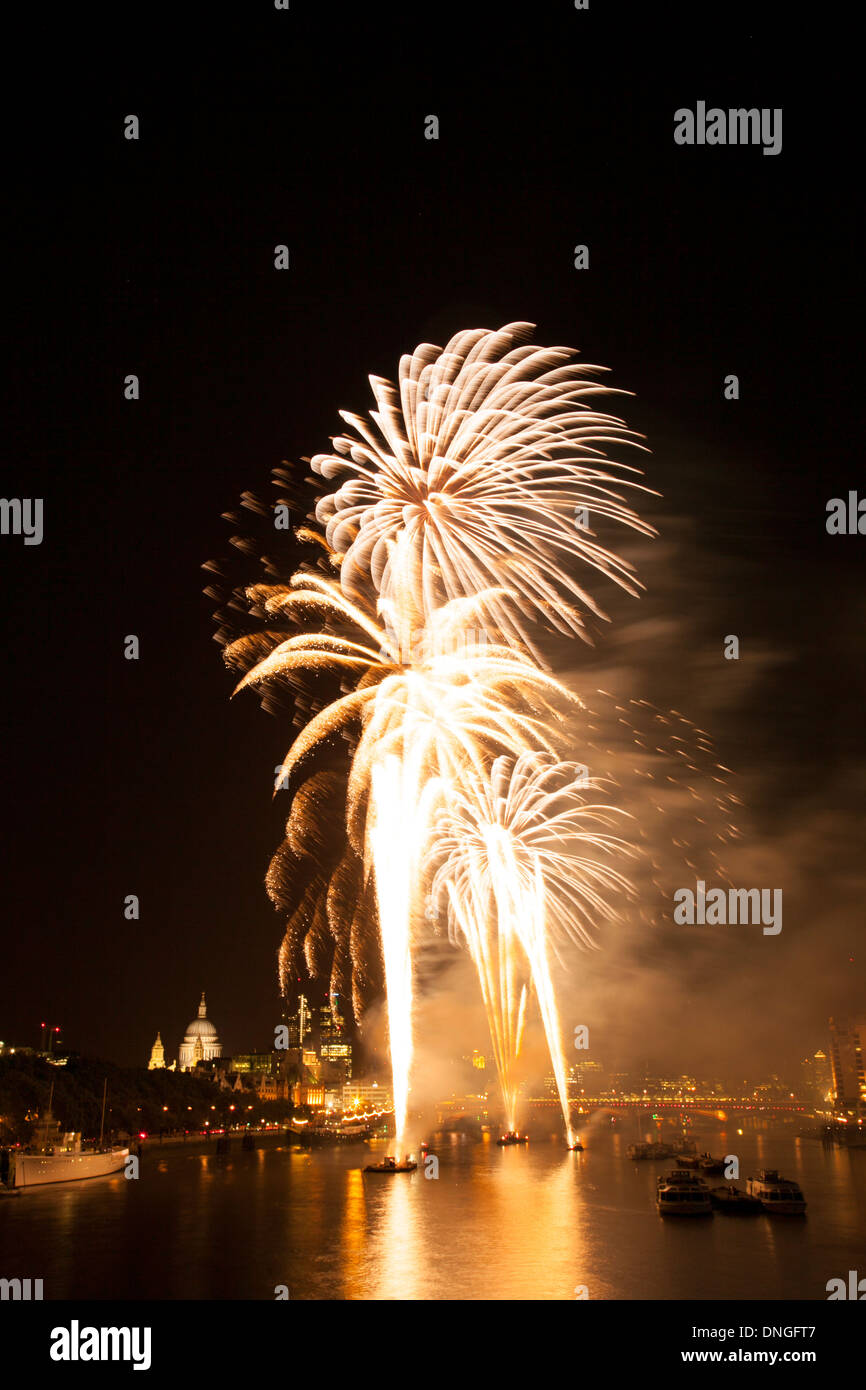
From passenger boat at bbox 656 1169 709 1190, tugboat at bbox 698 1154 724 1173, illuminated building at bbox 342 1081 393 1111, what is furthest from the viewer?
illuminated building at bbox 342 1081 393 1111

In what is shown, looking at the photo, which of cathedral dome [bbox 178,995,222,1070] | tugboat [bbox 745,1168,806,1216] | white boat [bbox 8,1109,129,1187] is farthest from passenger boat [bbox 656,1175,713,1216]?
cathedral dome [bbox 178,995,222,1070]

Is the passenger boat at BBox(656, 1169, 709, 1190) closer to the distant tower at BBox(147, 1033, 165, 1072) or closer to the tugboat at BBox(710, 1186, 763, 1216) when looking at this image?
the tugboat at BBox(710, 1186, 763, 1216)

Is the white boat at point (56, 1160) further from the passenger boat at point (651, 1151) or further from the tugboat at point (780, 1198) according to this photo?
the passenger boat at point (651, 1151)

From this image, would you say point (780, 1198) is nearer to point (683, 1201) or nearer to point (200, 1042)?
point (683, 1201)

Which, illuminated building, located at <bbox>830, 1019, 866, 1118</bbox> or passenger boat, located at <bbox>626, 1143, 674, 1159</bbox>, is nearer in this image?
passenger boat, located at <bbox>626, 1143, 674, 1159</bbox>

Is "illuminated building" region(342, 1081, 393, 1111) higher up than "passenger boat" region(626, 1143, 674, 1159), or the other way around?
"passenger boat" region(626, 1143, 674, 1159)

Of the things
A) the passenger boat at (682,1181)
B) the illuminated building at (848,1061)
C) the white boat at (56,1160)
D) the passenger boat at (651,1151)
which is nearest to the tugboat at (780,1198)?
the passenger boat at (682,1181)
